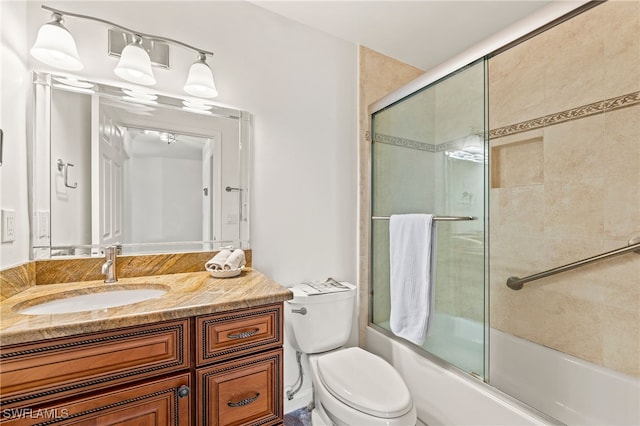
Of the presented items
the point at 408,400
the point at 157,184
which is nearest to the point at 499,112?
the point at 408,400

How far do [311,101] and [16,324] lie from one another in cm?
159

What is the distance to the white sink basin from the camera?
1013 mm

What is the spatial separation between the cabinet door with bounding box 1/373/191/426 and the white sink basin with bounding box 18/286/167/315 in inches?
13.3

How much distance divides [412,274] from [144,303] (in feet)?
4.03

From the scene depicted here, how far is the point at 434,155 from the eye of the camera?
66.6 inches

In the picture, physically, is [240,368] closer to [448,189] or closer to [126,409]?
[126,409]

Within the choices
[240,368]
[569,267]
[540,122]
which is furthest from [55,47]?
[569,267]

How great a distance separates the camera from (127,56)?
123 centimetres

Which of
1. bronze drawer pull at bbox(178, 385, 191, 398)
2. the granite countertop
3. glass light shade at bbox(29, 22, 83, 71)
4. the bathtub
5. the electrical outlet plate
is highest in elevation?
glass light shade at bbox(29, 22, 83, 71)

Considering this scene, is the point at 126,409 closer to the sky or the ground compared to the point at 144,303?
closer to the ground

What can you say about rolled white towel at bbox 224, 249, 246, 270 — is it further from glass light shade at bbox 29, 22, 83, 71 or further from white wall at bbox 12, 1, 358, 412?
glass light shade at bbox 29, 22, 83, 71

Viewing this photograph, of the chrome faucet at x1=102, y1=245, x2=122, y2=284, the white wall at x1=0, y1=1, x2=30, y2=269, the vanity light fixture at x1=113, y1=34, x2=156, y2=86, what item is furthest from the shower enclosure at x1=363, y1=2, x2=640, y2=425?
the white wall at x1=0, y1=1, x2=30, y2=269

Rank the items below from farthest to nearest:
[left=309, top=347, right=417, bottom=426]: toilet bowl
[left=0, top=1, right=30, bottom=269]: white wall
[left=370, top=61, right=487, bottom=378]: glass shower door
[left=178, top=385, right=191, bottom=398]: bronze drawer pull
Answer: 1. [left=370, top=61, right=487, bottom=378]: glass shower door
2. [left=309, top=347, right=417, bottom=426]: toilet bowl
3. [left=0, top=1, right=30, bottom=269]: white wall
4. [left=178, top=385, right=191, bottom=398]: bronze drawer pull

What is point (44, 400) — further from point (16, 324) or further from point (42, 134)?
point (42, 134)
